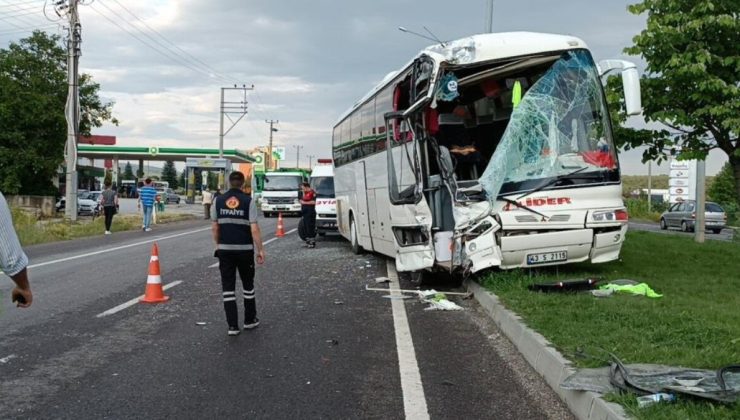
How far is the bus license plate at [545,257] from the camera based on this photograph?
30.8 feet

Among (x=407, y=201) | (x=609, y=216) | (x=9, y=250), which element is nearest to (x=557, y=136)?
(x=609, y=216)

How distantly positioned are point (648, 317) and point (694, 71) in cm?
409

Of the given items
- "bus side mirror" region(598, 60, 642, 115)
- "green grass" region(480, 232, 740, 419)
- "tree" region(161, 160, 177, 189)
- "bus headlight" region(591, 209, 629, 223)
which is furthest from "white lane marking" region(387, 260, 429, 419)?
"tree" region(161, 160, 177, 189)

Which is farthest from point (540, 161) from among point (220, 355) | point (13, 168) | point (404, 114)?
point (13, 168)

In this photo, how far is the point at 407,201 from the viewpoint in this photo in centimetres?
1040

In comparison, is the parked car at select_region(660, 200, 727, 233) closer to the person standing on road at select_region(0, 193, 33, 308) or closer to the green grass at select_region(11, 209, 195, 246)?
the green grass at select_region(11, 209, 195, 246)

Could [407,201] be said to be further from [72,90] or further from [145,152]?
[145,152]

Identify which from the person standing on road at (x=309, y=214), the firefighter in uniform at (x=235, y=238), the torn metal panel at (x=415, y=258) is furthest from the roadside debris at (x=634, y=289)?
the person standing on road at (x=309, y=214)

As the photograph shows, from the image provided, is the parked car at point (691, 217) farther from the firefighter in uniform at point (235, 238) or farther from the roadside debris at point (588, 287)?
the firefighter in uniform at point (235, 238)

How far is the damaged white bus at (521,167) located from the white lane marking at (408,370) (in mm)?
1487

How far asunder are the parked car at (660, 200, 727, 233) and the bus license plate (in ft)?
93.7

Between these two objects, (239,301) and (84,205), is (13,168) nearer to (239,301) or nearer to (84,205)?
(84,205)

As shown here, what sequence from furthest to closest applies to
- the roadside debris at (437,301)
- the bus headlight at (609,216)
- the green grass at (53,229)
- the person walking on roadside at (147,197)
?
the person walking on roadside at (147,197) → the green grass at (53,229) → the bus headlight at (609,216) → the roadside debris at (437,301)

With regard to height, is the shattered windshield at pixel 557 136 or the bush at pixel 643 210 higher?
the shattered windshield at pixel 557 136
